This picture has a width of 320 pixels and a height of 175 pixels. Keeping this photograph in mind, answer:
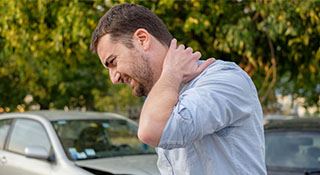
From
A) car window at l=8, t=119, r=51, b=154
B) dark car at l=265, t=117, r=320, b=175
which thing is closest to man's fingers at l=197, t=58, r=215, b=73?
dark car at l=265, t=117, r=320, b=175

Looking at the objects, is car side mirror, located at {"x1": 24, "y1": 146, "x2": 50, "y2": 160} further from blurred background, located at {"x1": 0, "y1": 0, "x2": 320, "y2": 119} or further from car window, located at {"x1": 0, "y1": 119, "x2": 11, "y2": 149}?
blurred background, located at {"x1": 0, "y1": 0, "x2": 320, "y2": 119}

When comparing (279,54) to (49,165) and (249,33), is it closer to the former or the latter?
(249,33)

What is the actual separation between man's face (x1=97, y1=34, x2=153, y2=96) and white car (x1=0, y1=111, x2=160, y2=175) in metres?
3.24

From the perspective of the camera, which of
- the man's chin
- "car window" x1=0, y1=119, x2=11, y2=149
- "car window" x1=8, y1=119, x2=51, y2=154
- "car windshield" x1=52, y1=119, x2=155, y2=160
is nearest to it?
the man's chin

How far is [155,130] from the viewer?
165 cm

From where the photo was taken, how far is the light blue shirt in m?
1.64

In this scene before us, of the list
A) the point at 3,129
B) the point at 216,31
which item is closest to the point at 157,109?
the point at 216,31

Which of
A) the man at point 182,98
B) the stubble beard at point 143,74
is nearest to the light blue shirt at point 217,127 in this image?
the man at point 182,98

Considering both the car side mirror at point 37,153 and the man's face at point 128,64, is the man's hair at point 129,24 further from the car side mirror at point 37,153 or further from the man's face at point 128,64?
the car side mirror at point 37,153

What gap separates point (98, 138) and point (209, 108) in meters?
4.68

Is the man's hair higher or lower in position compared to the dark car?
higher

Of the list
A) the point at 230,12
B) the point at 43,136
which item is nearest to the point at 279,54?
the point at 230,12

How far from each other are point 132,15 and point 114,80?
0.23 m

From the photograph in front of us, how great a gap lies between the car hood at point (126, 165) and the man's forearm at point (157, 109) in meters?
3.38
